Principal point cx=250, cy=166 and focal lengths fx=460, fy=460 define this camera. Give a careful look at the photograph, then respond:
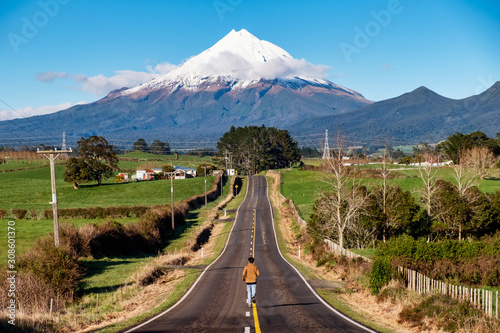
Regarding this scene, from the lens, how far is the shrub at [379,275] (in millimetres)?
23552

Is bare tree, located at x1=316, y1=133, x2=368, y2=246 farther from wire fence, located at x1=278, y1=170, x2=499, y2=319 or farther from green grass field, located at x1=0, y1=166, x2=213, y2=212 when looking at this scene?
green grass field, located at x1=0, y1=166, x2=213, y2=212

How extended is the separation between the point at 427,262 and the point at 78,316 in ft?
69.9

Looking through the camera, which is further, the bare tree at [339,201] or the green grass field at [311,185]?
the green grass field at [311,185]

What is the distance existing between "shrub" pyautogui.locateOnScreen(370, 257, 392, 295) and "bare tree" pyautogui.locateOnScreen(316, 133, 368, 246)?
15.2m

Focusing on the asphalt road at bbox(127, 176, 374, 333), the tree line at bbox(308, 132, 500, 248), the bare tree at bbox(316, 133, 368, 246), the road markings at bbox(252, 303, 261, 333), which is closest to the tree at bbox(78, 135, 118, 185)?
the tree line at bbox(308, 132, 500, 248)

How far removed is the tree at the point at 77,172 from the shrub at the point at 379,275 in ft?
297

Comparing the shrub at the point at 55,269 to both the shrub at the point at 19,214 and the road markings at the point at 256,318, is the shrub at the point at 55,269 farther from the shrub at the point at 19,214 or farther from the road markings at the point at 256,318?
the shrub at the point at 19,214

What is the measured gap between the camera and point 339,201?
40969mm

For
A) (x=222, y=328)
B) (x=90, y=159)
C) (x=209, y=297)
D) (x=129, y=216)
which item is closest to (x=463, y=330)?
(x=222, y=328)

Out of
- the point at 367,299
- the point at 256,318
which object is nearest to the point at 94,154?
the point at 367,299

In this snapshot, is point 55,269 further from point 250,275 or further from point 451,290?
point 451,290

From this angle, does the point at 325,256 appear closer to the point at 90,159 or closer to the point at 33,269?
the point at 33,269

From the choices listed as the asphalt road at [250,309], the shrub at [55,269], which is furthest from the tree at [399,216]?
the shrub at [55,269]

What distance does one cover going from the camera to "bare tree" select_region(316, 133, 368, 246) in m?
41.2
